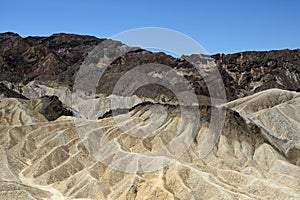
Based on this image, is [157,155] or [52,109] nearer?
[157,155]

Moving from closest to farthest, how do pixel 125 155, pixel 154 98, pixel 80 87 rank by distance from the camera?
pixel 125 155
pixel 154 98
pixel 80 87

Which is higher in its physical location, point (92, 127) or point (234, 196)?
point (92, 127)

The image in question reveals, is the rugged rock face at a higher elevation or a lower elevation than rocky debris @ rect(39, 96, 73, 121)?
lower

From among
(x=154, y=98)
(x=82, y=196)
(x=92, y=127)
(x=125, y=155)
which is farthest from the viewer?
(x=154, y=98)

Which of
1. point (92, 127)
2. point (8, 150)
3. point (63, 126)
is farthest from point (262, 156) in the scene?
point (8, 150)

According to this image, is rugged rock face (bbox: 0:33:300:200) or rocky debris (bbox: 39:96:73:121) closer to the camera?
rugged rock face (bbox: 0:33:300:200)

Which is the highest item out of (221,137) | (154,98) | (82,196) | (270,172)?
(154,98)

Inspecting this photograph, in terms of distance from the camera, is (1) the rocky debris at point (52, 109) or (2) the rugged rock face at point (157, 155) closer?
(2) the rugged rock face at point (157, 155)

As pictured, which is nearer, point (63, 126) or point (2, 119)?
point (63, 126)

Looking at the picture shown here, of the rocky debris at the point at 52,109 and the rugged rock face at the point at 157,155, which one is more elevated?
the rocky debris at the point at 52,109

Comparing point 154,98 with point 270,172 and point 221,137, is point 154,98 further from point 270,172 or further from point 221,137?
point 270,172

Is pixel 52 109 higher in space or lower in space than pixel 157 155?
higher
